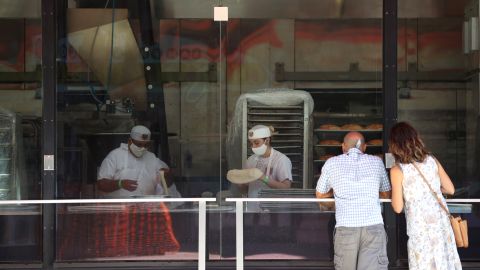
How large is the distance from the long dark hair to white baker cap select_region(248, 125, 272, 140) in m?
1.81

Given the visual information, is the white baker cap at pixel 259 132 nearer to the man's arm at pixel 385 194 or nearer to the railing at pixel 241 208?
the railing at pixel 241 208

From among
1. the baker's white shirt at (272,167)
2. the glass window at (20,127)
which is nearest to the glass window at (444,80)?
the baker's white shirt at (272,167)

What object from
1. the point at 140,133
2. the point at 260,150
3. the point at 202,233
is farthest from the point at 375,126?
the point at 140,133

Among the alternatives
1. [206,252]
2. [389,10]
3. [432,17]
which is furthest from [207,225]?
[432,17]

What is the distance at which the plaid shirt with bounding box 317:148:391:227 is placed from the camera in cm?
369

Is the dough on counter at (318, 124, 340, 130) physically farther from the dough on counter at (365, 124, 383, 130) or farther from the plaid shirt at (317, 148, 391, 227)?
the plaid shirt at (317, 148, 391, 227)

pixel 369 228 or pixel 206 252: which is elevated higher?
pixel 369 228

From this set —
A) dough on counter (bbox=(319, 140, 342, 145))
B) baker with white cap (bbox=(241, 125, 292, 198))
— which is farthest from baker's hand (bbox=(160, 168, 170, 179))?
dough on counter (bbox=(319, 140, 342, 145))

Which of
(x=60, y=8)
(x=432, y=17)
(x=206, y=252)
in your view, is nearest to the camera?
(x=206, y=252)

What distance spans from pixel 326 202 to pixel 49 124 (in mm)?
2023

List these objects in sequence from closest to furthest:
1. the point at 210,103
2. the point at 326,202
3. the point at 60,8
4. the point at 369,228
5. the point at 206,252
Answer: the point at 369,228 → the point at 326,202 → the point at 206,252 → the point at 60,8 → the point at 210,103

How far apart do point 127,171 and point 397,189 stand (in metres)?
2.34

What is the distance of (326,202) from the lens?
4.00m

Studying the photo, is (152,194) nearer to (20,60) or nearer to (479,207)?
(20,60)
